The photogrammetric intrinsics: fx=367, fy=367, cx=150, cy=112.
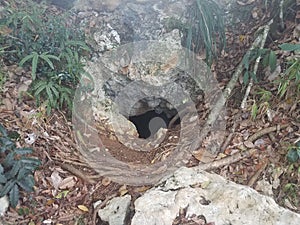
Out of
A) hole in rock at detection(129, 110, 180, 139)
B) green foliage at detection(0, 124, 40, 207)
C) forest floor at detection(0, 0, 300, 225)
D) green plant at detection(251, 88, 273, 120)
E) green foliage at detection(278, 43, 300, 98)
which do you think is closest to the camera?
green foliage at detection(0, 124, 40, 207)

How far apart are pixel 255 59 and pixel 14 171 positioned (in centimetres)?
180

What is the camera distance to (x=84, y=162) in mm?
2375

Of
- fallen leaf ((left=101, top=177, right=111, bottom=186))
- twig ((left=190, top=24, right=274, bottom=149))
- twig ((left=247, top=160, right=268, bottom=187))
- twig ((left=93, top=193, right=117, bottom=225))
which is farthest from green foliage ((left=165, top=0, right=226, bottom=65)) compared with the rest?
twig ((left=93, top=193, right=117, bottom=225))

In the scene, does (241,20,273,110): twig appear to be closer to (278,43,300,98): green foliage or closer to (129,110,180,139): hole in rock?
(278,43,300,98): green foliage

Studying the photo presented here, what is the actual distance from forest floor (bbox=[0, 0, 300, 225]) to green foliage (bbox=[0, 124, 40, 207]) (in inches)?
4.6

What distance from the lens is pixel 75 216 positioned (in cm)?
206

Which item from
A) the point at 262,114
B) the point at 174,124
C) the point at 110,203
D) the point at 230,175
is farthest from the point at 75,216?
the point at 262,114

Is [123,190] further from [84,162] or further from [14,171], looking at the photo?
[14,171]

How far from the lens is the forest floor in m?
2.09

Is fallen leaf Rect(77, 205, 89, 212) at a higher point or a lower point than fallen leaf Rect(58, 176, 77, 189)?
lower

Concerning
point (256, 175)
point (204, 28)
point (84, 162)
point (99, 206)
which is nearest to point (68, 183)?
point (84, 162)

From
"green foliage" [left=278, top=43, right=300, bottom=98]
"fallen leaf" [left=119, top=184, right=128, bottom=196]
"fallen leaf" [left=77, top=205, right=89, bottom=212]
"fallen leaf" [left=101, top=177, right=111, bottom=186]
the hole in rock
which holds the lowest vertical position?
the hole in rock

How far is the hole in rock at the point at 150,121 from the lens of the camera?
3.14 m

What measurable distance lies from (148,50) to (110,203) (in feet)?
4.70
